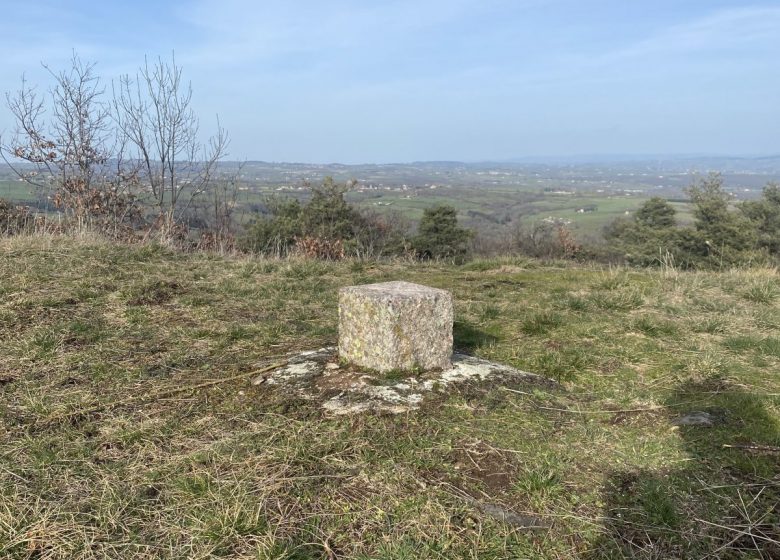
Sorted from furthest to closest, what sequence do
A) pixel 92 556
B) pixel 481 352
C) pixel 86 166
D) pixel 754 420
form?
pixel 86 166 → pixel 481 352 → pixel 754 420 → pixel 92 556

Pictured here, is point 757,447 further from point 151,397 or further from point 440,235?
point 440,235

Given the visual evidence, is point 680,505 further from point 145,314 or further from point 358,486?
point 145,314

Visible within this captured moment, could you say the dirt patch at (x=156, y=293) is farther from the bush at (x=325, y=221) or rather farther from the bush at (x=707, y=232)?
the bush at (x=707, y=232)

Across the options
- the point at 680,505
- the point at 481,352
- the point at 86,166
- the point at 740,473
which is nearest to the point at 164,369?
the point at 481,352

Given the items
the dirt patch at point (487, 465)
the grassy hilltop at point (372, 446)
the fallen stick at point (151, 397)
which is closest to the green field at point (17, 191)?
the grassy hilltop at point (372, 446)

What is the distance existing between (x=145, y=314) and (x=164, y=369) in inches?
62.2


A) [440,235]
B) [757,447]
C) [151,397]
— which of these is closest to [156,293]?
[151,397]

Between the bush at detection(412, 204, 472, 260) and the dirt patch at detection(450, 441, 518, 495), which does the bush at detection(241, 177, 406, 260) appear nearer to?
the bush at detection(412, 204, 472, 260)

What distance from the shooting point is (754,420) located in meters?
3.28

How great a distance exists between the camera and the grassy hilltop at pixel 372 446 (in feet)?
7.22

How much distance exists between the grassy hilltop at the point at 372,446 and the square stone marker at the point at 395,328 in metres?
0.38

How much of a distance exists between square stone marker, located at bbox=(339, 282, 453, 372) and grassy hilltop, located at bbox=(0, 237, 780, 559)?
0.38 meters

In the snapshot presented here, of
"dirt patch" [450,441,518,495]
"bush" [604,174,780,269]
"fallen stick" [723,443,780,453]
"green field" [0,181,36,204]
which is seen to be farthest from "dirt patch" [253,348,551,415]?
"bush" [604,174,780,269]

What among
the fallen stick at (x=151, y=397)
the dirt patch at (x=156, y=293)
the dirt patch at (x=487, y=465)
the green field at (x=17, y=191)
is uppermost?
the green field at (x=17, y=191)
